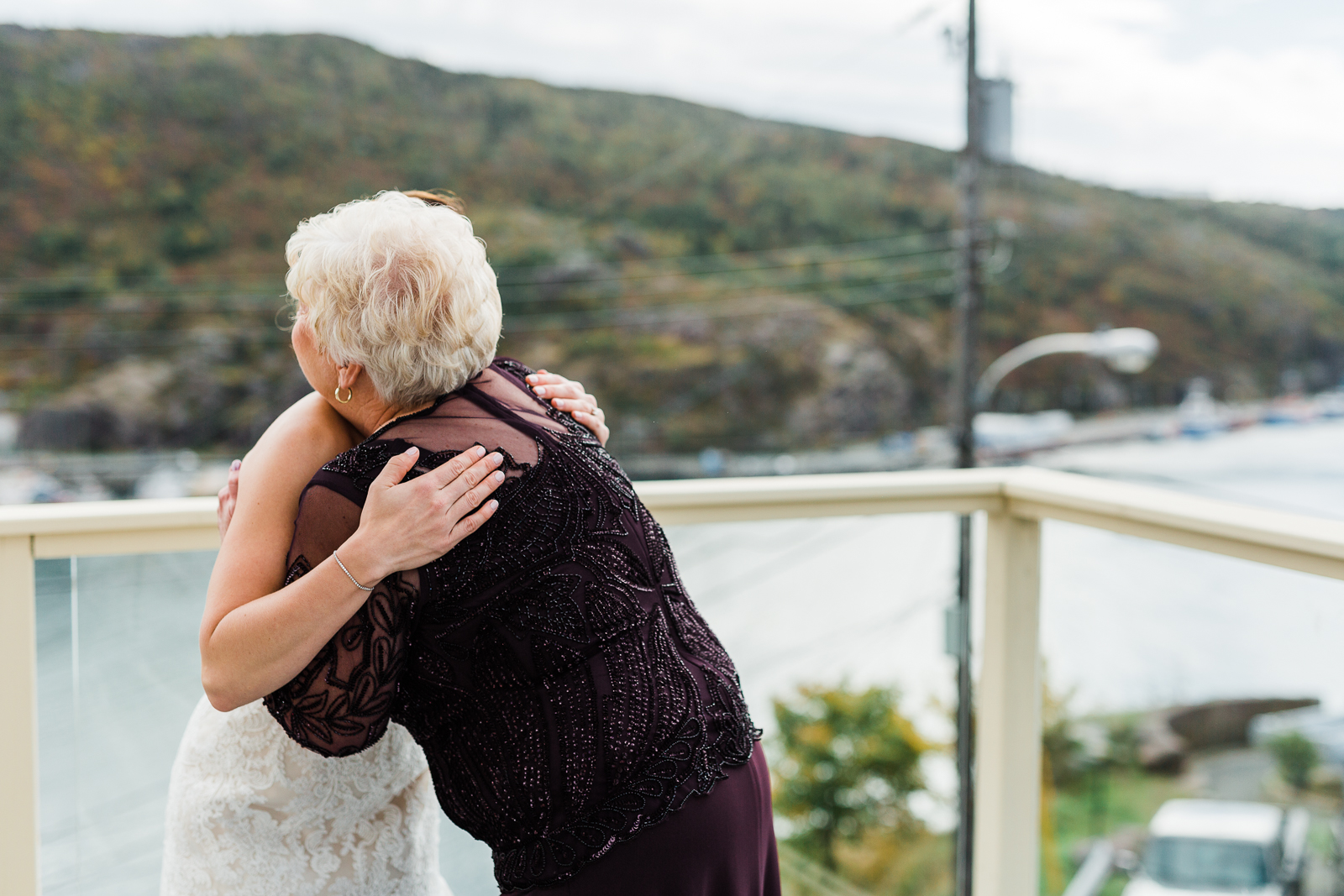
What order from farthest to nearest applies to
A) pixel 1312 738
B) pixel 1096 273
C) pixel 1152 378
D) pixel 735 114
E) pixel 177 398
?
pixel 735 114, pixel 177 398, pixel 1096 273, pixel 1152 378, pixel 1312 738

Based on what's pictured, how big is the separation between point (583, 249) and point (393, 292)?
19989mm

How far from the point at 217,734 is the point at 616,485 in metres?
0.63

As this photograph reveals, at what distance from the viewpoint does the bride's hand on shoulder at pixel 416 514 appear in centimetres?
90

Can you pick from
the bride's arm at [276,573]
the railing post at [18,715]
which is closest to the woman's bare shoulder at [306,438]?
the bride's arm at [276,573]

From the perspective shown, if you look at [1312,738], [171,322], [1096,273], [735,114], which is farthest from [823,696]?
[735,114]

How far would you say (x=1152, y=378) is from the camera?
13.9 m

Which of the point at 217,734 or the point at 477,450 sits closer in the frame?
the point at 477,450

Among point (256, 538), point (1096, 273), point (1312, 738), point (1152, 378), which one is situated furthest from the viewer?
point (1096, 273)

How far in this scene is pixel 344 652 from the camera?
93 centimetres

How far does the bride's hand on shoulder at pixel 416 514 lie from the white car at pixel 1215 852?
14.4ft

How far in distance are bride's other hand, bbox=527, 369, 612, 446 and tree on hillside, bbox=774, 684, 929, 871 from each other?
4.60 metres

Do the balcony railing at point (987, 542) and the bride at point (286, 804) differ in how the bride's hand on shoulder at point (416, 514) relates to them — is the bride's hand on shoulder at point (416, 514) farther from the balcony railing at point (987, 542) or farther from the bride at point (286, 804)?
the balcony railing at point (987, 542)

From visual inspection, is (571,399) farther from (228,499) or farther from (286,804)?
(286,804)

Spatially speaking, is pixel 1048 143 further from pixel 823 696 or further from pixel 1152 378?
pixel 823 696
